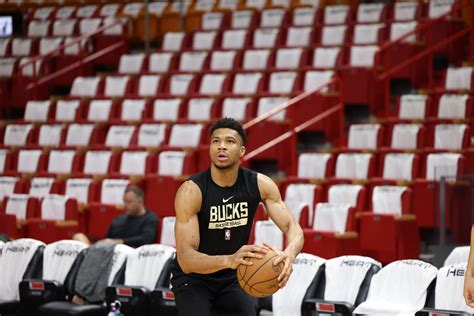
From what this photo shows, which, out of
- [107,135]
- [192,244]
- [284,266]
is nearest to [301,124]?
[107,135]

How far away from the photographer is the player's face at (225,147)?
5.66m

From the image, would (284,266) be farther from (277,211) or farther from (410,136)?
(410,136)

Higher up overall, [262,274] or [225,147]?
[225,147]

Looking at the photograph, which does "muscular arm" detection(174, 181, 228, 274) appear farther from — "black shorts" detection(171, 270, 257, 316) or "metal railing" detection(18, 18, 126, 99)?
"metal railing" detection(18, 18, 126, 99)

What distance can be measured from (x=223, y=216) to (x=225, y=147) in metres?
0.37

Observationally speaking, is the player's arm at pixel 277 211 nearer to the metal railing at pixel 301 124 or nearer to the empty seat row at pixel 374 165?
the empty seat row at pixel 374 165

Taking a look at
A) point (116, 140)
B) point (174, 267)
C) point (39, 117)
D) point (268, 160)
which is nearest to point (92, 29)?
point (39, 117)

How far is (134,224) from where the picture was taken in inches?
406

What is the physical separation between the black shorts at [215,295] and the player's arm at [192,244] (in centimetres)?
18

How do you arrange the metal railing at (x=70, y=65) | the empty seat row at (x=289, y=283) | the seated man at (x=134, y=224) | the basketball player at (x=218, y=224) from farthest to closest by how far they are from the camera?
the metal railing at (x=70, y=65), the seated man at (x=134, y=224), the empty seat row at (x=289, y=283), the basketball player at (x=218, y=224)

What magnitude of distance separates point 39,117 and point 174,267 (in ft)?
32.5

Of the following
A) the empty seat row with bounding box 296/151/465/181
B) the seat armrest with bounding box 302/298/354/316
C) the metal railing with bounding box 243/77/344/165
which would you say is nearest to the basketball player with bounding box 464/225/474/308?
the seat armrest with bounding box 302/298/354/316

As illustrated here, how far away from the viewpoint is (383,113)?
534 inches

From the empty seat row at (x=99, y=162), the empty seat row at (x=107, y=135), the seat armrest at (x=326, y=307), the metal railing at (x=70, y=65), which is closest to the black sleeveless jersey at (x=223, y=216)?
the seat armrest at (x=326, y=307)
